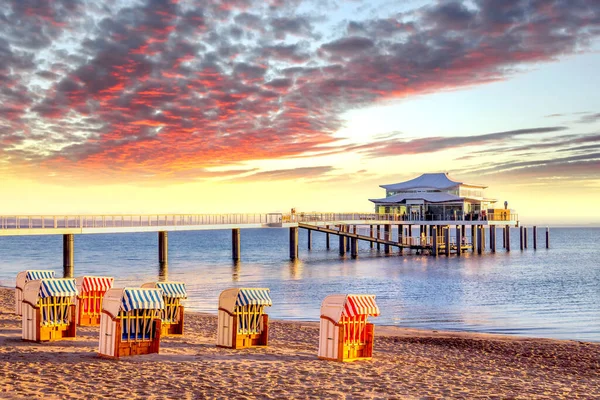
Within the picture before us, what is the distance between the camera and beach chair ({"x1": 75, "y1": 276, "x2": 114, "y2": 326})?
17500mm

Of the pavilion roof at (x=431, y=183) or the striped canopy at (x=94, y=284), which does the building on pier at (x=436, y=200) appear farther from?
the striped canopy at (x=94, y=284)

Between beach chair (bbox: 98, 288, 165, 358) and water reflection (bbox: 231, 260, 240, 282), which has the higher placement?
beach chair (bbox: 98, 288, 165, 358)

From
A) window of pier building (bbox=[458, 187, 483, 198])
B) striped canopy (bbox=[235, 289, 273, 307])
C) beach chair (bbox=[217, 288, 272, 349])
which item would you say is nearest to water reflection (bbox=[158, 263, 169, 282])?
beach chair (bbox=[217, 288, 272, 349])

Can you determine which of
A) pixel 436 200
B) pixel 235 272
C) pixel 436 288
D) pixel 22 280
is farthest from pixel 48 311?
pixel 436 200

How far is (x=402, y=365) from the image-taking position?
13.2 metres

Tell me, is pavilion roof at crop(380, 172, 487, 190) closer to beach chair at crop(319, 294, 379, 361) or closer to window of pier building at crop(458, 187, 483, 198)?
window of pier building at crop(458, 187, 483, 198)

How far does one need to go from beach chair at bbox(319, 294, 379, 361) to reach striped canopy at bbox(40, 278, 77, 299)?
604 centimetres

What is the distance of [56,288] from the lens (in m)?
14.7

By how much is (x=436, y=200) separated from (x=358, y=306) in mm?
54378

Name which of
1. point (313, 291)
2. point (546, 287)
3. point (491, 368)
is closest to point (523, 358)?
point (491, 368)

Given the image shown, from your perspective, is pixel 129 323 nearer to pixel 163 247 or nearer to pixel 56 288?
pixel 56 288

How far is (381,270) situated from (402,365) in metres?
35.0

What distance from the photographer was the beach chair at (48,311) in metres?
14.3

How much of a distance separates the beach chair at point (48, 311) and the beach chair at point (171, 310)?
6.45 ft
